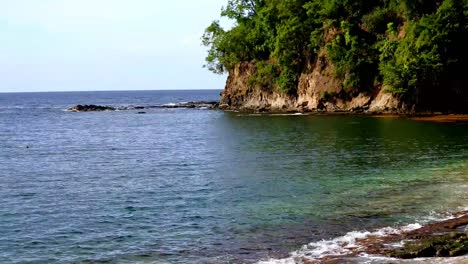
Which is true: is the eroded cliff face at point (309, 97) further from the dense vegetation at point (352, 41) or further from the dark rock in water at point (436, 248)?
the dark rock in water at point (436, 248)

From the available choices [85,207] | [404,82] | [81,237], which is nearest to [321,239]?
[81,237]

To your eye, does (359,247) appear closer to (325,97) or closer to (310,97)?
(325,97)

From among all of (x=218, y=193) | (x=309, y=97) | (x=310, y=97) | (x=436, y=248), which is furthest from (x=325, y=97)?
(x=436, y=248)

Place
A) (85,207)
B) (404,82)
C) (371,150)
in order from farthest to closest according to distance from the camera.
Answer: (404,82)
(371,150)
(85,207)

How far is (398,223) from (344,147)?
22565 mm

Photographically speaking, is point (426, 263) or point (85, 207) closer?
point (426, 263)

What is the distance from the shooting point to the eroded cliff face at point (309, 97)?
74.1 meters

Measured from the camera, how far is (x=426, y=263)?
1508 cm

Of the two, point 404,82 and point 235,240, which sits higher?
point 404,82

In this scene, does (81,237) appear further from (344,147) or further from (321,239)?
(344,147)

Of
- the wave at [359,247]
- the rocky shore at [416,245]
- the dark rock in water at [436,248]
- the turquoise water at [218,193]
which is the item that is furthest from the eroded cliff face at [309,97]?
the dark rock in water at [436,248]

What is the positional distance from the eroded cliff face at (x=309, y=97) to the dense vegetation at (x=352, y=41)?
1379 millimetres

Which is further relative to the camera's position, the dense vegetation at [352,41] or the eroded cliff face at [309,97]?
the eroded cliff face at [309,97]

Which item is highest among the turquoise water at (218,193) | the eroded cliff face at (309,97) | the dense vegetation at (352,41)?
the dense vegetation at (352,41)
